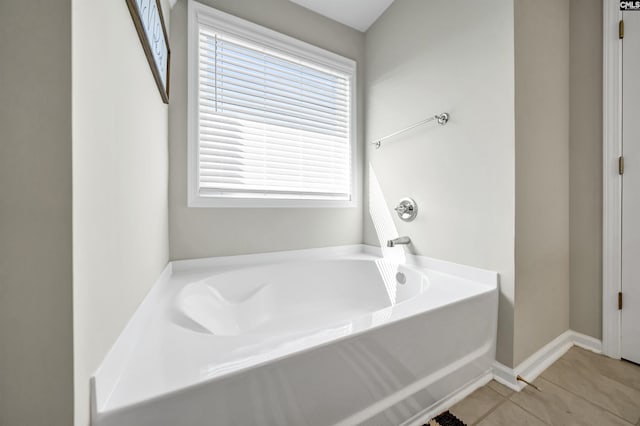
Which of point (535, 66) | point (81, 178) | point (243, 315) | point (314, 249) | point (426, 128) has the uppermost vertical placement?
point (535, 66)

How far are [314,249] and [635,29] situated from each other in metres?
2.23

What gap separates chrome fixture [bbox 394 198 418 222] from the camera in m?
1.63

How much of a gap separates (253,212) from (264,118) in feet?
2.14

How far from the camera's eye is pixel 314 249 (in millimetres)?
1909

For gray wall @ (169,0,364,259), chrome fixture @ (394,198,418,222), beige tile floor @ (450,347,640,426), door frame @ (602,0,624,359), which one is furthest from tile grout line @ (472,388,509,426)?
gray wall @ (169,0,364,259)

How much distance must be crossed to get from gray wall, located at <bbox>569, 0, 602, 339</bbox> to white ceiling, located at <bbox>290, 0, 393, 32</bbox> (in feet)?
3.99

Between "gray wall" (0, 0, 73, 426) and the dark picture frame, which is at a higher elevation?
the dark picture frame

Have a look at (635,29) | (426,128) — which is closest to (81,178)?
(426,128)

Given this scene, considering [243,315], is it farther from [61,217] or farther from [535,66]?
[535,66]

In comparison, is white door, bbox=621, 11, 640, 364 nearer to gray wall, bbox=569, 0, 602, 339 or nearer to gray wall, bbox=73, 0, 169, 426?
gray wall, bbox=569, 0, 602, 339

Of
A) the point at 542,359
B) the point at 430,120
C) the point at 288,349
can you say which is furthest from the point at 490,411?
the point at 430,120

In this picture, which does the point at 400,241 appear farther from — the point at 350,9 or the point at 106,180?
the point at 350,9

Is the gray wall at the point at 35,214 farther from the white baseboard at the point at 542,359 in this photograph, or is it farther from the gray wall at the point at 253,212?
the white baseboard at the point at 542,359

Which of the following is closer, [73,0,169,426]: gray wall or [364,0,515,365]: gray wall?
[73,0,169,426]: gray wall
